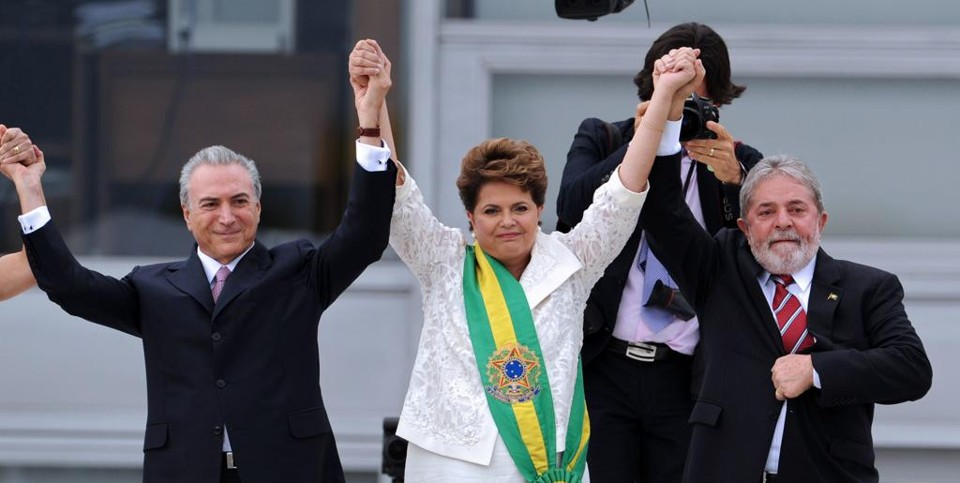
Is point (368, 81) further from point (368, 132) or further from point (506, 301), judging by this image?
point (506, 301)


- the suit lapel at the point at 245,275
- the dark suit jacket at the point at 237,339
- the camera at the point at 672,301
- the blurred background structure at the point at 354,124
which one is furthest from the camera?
the blurred background structure at the point at 354,124

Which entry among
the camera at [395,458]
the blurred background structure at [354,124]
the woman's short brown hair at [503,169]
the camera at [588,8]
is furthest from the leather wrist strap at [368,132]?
the blurred background structure at [354,124]

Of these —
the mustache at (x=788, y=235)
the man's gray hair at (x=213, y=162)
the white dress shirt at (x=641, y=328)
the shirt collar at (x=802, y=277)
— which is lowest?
the white dress shirt at (x=641, y=328)

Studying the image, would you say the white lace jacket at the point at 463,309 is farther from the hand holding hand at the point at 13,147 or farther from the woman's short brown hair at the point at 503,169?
the hand holding hand at the point at 13,147

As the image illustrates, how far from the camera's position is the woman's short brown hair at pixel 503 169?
3.77 m

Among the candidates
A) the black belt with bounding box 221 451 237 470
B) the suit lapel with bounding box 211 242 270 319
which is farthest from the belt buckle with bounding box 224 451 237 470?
the suit lapel with bounding box 211 242 270 319

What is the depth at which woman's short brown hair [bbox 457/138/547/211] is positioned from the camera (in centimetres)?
377

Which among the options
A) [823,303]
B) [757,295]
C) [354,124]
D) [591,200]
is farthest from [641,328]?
[354,124]

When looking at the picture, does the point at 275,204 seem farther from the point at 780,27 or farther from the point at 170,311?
the point at 170,311

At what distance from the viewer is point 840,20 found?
21.5ft

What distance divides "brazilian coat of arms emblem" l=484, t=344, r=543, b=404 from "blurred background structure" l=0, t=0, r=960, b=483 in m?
2.76

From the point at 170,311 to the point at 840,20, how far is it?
3723mm

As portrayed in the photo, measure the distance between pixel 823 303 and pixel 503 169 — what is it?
2.87 ft

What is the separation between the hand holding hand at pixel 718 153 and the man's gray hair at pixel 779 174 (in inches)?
6.7
